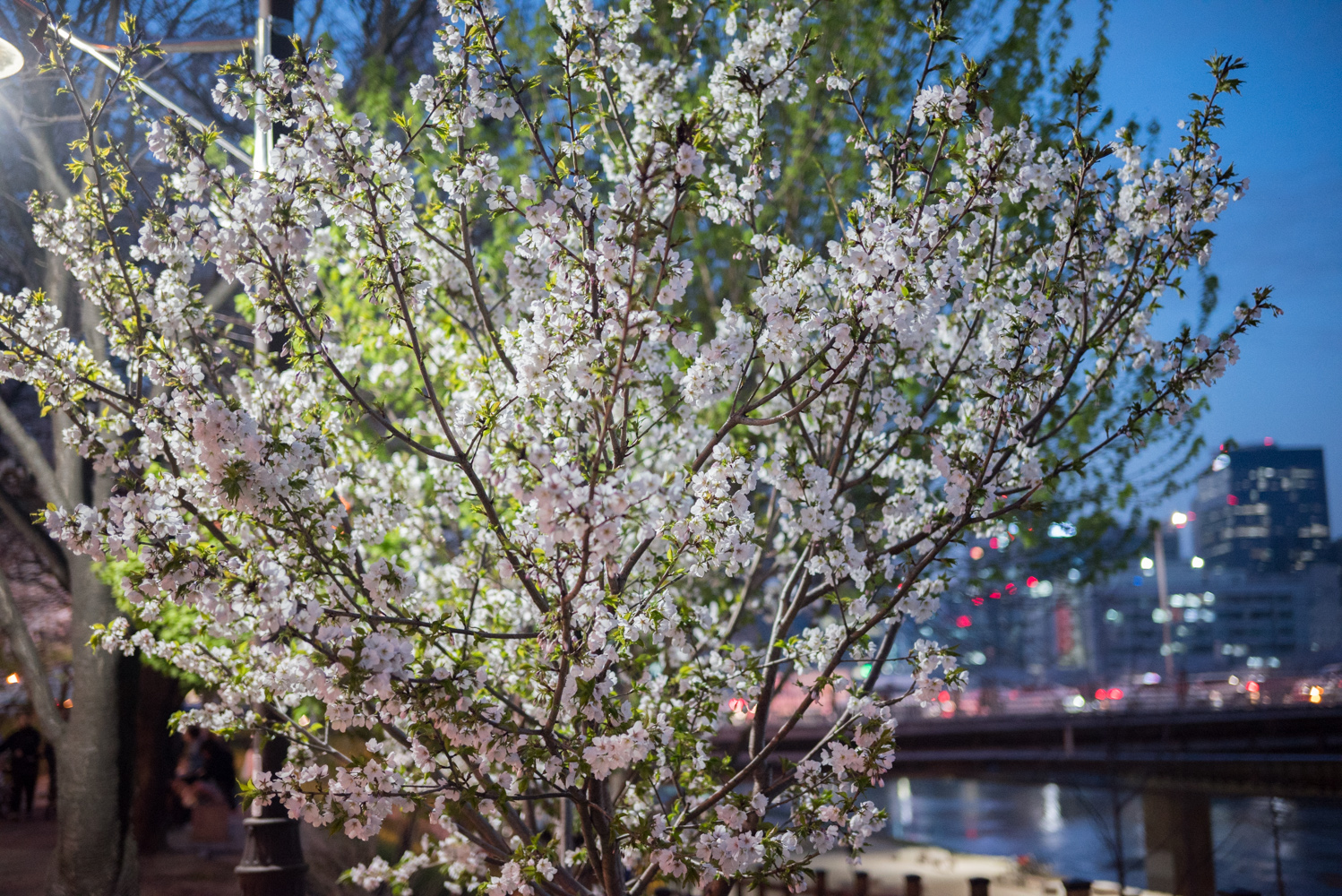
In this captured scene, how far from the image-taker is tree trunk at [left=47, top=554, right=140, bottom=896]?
8.80m

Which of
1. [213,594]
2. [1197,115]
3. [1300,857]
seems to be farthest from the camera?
[1300,857]

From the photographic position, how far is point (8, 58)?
4.91 metres

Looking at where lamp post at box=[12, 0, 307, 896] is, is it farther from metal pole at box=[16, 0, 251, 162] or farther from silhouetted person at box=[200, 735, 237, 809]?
silhouetted person at box=[200, 735, 237, 809]

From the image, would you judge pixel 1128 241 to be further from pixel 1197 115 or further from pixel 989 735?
pixel 989 735

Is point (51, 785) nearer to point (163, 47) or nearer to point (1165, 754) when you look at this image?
point (163, 47)

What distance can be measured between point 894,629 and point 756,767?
101 centimetres

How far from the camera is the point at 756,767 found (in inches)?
184

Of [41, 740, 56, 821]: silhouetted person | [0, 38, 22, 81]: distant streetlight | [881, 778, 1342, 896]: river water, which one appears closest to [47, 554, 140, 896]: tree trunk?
[0, 38, 22, 81]: distant streetlight

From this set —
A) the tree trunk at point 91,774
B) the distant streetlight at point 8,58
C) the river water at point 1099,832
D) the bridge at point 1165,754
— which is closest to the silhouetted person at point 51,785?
the tree trunk at point 91,774

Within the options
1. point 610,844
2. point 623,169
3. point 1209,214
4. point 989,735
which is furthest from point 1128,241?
point 989,735

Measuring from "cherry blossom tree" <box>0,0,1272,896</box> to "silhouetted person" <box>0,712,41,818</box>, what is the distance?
14551 mm

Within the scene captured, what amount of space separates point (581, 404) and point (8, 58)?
11.2 feet

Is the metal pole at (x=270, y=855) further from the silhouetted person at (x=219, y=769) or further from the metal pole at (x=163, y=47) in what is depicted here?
the silhouetted person at (x=219, y=769)

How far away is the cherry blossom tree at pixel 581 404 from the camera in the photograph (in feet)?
12.3
